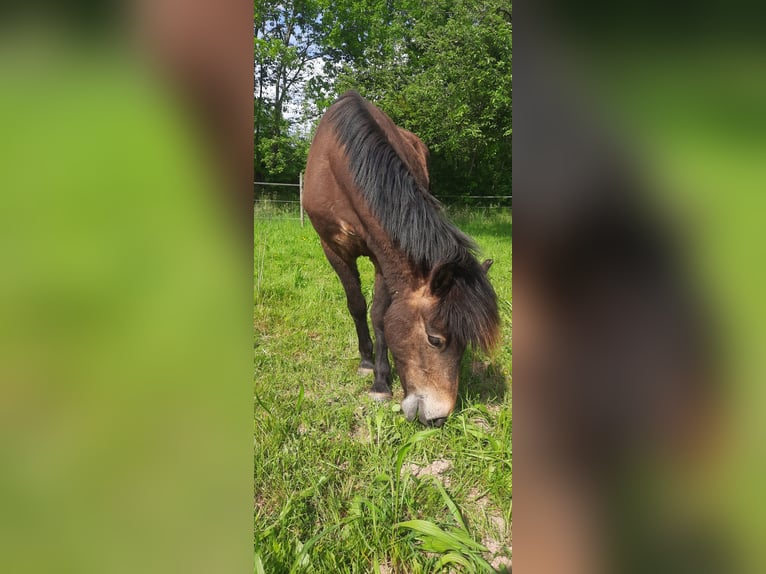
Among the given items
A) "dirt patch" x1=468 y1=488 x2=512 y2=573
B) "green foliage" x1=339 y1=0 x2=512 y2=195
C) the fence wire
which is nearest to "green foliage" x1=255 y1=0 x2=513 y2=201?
"green foliage" x1=339 y1=0 x2=512 y2=195

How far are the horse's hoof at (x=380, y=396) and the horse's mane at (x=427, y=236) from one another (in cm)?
80

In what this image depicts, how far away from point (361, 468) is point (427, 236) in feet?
3.41

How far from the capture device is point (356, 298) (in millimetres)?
2998

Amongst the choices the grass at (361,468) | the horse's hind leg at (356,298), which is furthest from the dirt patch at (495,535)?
the horse's hind leg at (356,298)

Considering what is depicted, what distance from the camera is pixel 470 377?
8.31ft

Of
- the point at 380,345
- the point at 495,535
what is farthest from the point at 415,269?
the point at 495,535

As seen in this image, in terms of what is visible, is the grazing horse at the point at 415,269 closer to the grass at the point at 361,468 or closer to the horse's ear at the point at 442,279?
the horse's ear at the point at 442,279

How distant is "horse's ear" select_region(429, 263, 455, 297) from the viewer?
77.5 inches

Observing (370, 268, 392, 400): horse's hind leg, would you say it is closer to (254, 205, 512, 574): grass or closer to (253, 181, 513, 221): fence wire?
(254, 205, 512, 574): grass

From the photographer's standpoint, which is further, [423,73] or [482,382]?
[423,73]

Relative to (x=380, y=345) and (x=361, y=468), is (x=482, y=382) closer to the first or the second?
(x=380, y=345)

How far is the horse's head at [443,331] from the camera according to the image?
1.98 m
